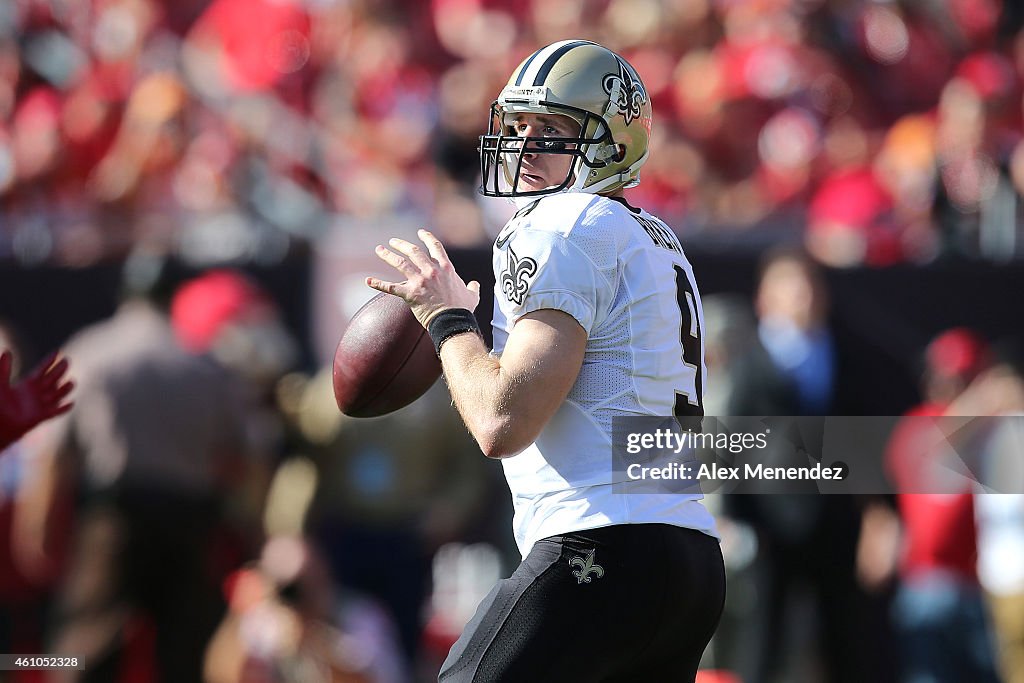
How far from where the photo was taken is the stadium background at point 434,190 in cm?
607

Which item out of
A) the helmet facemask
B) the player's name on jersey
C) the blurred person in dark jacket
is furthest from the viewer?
the player's name on jersey

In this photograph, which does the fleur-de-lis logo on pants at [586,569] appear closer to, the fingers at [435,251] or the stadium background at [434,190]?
the fingers at [435,251]

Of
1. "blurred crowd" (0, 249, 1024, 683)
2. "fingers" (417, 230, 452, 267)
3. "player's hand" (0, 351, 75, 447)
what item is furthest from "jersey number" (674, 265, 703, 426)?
"blurred crowd" (0, 249, 1024, 683)

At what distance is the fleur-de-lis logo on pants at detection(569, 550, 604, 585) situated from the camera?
2.69m

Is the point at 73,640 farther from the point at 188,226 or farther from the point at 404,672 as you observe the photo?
the point at 188,226

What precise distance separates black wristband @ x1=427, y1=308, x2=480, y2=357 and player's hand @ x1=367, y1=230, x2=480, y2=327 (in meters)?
0.02

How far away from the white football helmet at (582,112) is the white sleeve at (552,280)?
0.32m

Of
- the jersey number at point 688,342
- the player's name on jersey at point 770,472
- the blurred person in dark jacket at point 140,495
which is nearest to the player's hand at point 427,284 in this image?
the jersey number at point 688,342

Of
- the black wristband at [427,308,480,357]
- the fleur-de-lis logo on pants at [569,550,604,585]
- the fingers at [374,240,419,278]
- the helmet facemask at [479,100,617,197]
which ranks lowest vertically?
the fleur-de-lis logo on pants at [569,550,604,585]

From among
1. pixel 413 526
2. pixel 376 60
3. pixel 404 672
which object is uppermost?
pixel 376 60

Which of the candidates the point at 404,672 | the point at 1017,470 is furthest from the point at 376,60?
the point at 1017,470

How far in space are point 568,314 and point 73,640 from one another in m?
3.76

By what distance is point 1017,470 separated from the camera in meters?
5.93

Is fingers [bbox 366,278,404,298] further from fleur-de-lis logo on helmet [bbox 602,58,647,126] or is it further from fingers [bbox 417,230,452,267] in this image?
fleur-de-lis logo on helmet [bbox 602,58,647,126]
